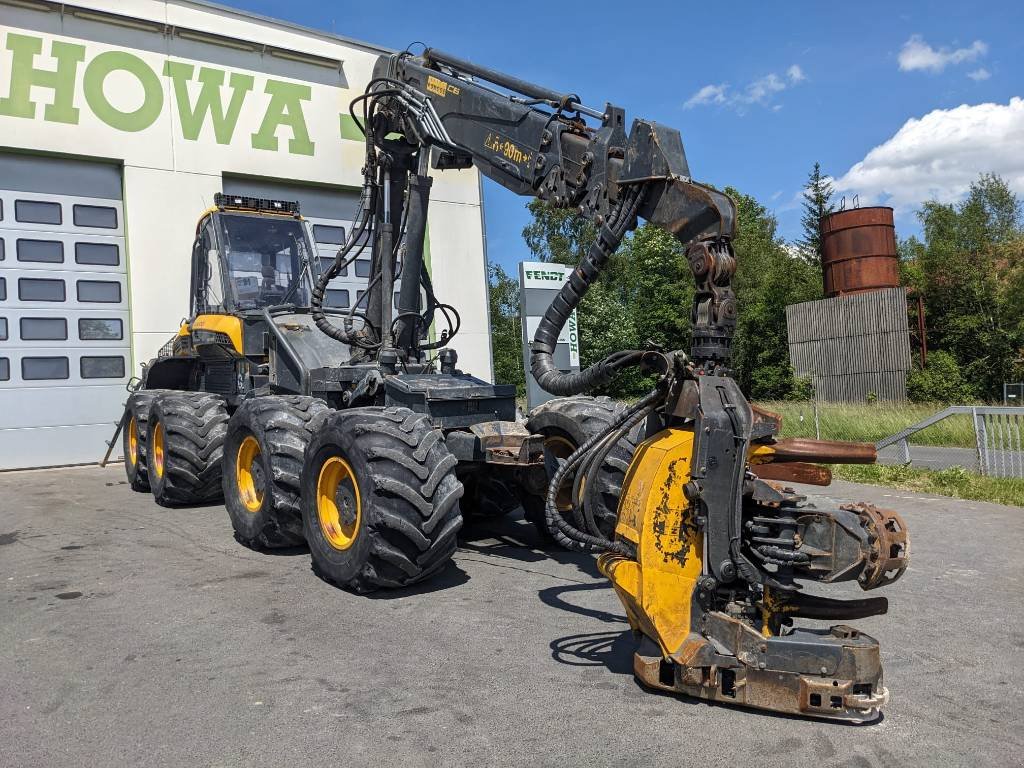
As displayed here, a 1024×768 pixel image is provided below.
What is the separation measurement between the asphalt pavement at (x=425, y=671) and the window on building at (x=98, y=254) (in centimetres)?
1004

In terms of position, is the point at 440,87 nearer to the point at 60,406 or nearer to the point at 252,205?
the point at 252,205

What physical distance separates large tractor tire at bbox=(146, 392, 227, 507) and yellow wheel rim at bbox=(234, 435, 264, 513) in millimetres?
1955

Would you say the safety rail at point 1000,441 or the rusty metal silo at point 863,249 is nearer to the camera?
the safety rail at point 1000,441

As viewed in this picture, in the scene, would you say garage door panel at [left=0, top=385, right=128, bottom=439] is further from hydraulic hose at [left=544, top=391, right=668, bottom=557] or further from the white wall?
hydraulic hose at [left=544, top=391, right=668, bottom=557]

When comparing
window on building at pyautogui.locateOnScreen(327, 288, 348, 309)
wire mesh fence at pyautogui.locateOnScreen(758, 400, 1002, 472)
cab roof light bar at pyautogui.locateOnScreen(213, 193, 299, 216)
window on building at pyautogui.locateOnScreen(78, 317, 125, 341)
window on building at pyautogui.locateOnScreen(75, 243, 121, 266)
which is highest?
window on building at pyautogui.locateOnScreen(75, 243, 121, 266)

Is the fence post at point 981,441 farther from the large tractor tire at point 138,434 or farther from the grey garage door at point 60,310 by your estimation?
the grey garage door at point 60,310

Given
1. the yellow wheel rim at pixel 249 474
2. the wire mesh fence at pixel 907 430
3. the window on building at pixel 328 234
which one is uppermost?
the window on building at pixel 328 234

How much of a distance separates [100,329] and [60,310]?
761 mm

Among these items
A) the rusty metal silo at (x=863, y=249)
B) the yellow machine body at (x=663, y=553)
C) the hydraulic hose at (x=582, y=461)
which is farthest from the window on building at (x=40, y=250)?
the rusty metal silo at (x=863, y=249)

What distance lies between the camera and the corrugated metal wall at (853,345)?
26.5 metres

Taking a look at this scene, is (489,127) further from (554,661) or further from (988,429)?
(988,429)

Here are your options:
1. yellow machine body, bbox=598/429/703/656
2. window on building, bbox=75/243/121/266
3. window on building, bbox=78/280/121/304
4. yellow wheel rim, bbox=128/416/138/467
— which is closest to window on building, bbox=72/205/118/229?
window on building, bbox=75/243/121/266

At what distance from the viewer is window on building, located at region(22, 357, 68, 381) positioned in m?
15.4

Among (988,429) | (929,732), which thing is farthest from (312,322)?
(988,429)
